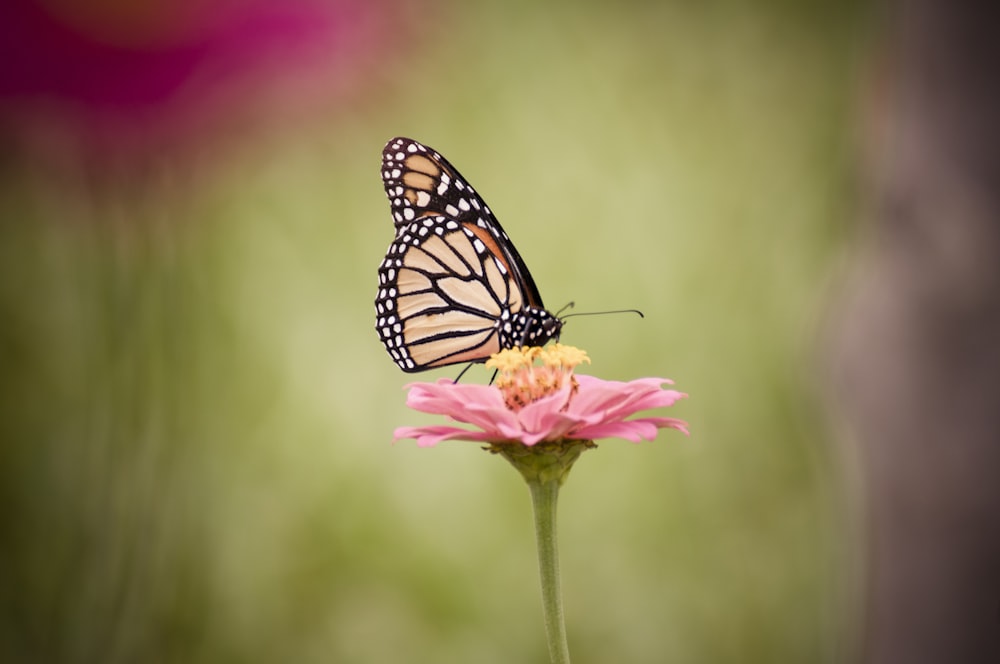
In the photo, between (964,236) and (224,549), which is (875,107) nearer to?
(964,236)

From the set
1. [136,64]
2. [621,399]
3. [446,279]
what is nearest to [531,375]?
[621,399]

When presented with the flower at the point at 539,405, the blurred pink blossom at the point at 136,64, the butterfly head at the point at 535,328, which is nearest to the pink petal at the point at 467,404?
the flower at the point at 539,405

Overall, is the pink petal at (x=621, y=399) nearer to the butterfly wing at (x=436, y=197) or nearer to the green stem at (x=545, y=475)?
the green stem at (x=545, y=475)

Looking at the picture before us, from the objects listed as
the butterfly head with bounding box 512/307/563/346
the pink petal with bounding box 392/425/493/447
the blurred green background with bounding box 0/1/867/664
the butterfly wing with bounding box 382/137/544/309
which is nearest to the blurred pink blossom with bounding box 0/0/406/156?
the blurred green background with bounding box 0/1/867/664

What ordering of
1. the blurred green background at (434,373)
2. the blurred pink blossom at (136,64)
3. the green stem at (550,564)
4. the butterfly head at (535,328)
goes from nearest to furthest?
1. the green stem at (550,564)
2. the butterfly head at (535,328)
3. the blurred pink blossom at (136,64)
4. the blurred green background at (434,373)

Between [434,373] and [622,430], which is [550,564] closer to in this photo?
[622,430]

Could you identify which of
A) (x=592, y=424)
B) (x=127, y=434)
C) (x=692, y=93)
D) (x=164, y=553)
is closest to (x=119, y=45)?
(x=127, y=434)
